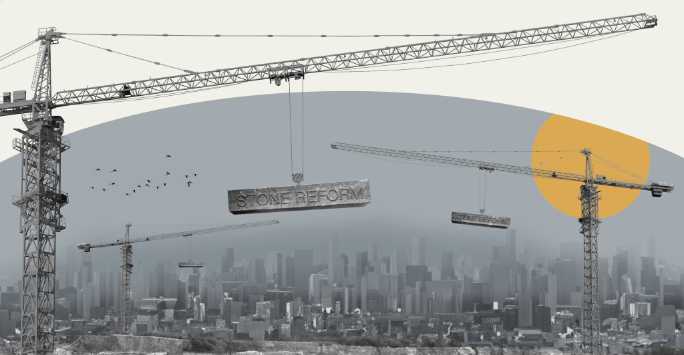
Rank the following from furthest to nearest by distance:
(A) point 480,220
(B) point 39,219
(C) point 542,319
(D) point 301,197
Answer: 1. (C) point 542,319
2. (A) point 480,220
3. (B) point 39,219
4. (D) point 301,197

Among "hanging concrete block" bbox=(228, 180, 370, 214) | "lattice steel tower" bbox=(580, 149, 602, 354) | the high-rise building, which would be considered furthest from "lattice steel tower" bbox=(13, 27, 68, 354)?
the high-rise building

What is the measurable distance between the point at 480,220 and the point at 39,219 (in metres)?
30.4

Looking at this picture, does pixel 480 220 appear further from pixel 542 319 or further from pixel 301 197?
pixel 542 319

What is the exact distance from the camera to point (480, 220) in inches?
2496

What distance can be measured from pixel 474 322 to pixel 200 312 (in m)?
38.6

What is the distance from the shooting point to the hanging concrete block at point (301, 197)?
104 feet

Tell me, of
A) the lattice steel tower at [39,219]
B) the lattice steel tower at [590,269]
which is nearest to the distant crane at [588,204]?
the lattice steel tower at [590,269]

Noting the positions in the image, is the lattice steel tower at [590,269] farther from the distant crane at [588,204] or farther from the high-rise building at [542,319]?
the high-rise building at [542,319]

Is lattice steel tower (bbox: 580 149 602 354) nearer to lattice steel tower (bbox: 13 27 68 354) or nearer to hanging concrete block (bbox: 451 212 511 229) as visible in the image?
hanging concrete block (bbox: 451 212 511 229)

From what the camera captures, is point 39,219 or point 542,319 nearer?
point 39,219

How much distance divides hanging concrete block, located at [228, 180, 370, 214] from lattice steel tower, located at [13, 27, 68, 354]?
687 inches

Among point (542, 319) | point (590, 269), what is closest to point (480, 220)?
point (590, 269)

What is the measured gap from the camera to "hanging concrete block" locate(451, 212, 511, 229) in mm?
62500

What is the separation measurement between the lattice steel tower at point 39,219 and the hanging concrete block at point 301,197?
17.4 metres
